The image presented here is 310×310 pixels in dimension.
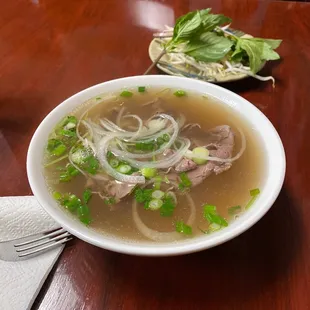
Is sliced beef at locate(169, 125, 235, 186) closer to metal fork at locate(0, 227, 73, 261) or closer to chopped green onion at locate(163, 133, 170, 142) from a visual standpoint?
chopped green onion at locate(163, 133, 170, 142)

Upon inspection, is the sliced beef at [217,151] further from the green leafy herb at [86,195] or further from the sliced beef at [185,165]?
the green leafy herb at [86,195]

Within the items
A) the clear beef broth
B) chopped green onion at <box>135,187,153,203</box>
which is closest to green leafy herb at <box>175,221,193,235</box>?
the clear beef broth

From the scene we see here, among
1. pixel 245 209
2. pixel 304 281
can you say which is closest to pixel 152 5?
pixel 245 209

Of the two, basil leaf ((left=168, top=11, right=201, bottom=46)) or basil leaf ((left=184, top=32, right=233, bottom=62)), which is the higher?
basil leaf ((left=168, top=11, right=201, bottom=46))

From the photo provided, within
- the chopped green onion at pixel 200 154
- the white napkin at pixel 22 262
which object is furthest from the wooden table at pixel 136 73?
the chopped green onion at pixel 200 154

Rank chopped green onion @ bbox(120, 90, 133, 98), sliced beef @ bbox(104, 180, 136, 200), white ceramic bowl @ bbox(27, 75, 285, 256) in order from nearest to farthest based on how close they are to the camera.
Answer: white ceramic bowl @ bbox(27, 75, 285, 256), sliced beef @ bbox(104, 180, 136, 200), chopped green onion @ bbox(120, 90, 133, 98)

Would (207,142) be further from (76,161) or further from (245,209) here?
(76,161)
